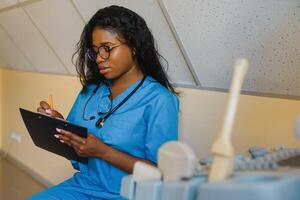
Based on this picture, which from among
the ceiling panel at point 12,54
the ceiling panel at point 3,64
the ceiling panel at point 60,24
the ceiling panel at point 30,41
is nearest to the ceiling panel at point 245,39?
the ceiling panel at point 60,24

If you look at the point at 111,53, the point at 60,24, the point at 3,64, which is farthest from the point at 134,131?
the point at 3,64

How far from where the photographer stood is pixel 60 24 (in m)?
2.31

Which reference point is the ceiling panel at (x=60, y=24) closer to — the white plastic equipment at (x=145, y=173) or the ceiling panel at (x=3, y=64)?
the ceiling panel at (x=3, y=64)

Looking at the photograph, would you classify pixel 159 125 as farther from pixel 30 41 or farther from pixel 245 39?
pixel 30 41

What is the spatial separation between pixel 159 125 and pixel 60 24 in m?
1.23

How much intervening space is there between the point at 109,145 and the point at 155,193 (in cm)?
70

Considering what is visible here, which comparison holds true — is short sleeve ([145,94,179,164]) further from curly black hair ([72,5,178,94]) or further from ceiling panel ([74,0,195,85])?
ceiling panel ([74,0,195,85])

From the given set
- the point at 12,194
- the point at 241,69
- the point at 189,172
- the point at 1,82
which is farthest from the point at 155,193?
the point at 1,82

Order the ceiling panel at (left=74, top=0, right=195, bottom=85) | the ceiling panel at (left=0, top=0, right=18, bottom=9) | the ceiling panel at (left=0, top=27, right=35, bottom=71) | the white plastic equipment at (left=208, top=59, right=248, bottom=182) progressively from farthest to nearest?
the ceiling panel at (left=0, top=27, right=35, bottom=71), the ceiling panel at (left=0, top=0, right=18, bottom=9), the ceiling panel at (left=74, top=0, right=195, bottom=85), the white plastic equipment at (left=208, top=59, right=248, bottom=182)

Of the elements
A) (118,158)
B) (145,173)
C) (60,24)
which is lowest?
(145,173)

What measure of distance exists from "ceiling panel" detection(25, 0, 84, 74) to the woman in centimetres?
67

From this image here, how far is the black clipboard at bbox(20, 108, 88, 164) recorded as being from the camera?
131 centimetres

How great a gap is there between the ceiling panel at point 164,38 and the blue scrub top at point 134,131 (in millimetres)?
241

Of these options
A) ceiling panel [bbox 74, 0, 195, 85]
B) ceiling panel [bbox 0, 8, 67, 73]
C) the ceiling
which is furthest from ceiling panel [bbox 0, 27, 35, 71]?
ceiling panel [bbox 74, 0, 195, 85]
